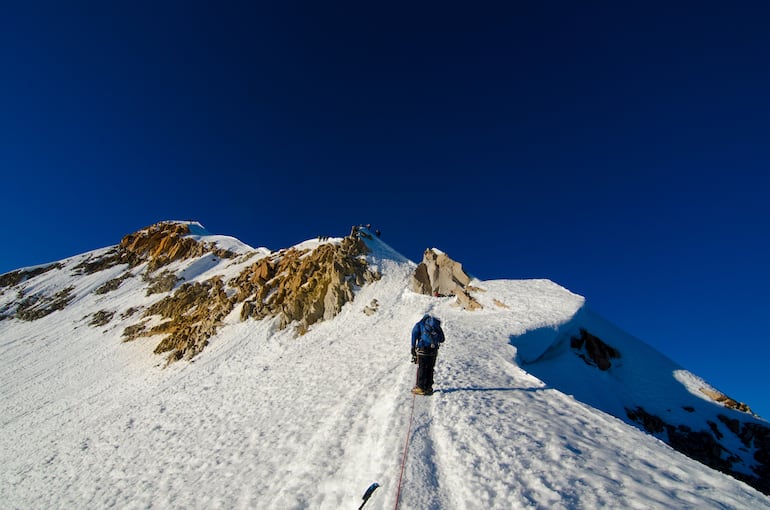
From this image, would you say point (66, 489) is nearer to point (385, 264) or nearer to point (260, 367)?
point (260, 367)

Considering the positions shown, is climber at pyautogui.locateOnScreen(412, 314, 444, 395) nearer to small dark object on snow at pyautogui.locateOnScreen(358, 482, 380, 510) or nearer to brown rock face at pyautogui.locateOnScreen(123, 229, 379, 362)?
small dark object on snow at pyautogui.locateOnScreen(358, 482, 380, 510)

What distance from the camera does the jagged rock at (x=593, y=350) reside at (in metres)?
20.0

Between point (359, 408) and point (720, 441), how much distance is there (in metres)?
18.8

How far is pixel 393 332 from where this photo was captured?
799 inches

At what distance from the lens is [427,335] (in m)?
10.2

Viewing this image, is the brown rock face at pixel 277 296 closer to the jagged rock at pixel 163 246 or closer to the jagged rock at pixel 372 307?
the jagged rock at pixel 372 307

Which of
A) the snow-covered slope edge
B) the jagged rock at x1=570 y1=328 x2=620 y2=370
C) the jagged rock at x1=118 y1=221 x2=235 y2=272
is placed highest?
the jagged rock at x1=118 y1=221 x2=235 y2=272

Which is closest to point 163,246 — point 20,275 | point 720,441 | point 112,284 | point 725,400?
point 112,284

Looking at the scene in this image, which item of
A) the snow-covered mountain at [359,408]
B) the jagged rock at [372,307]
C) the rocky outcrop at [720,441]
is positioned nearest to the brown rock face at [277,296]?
the snow-covered mountain at [359,408]

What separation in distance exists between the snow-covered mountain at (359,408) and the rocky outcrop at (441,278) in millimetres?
746

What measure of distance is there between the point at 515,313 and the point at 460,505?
1729 centimetres

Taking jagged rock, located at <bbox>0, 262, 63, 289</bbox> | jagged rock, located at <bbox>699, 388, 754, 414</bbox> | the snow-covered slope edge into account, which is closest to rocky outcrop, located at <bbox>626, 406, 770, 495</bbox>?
the snow-covered slope edge

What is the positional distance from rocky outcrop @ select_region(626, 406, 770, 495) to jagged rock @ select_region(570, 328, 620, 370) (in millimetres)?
3005

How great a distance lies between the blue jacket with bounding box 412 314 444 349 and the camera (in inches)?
395
